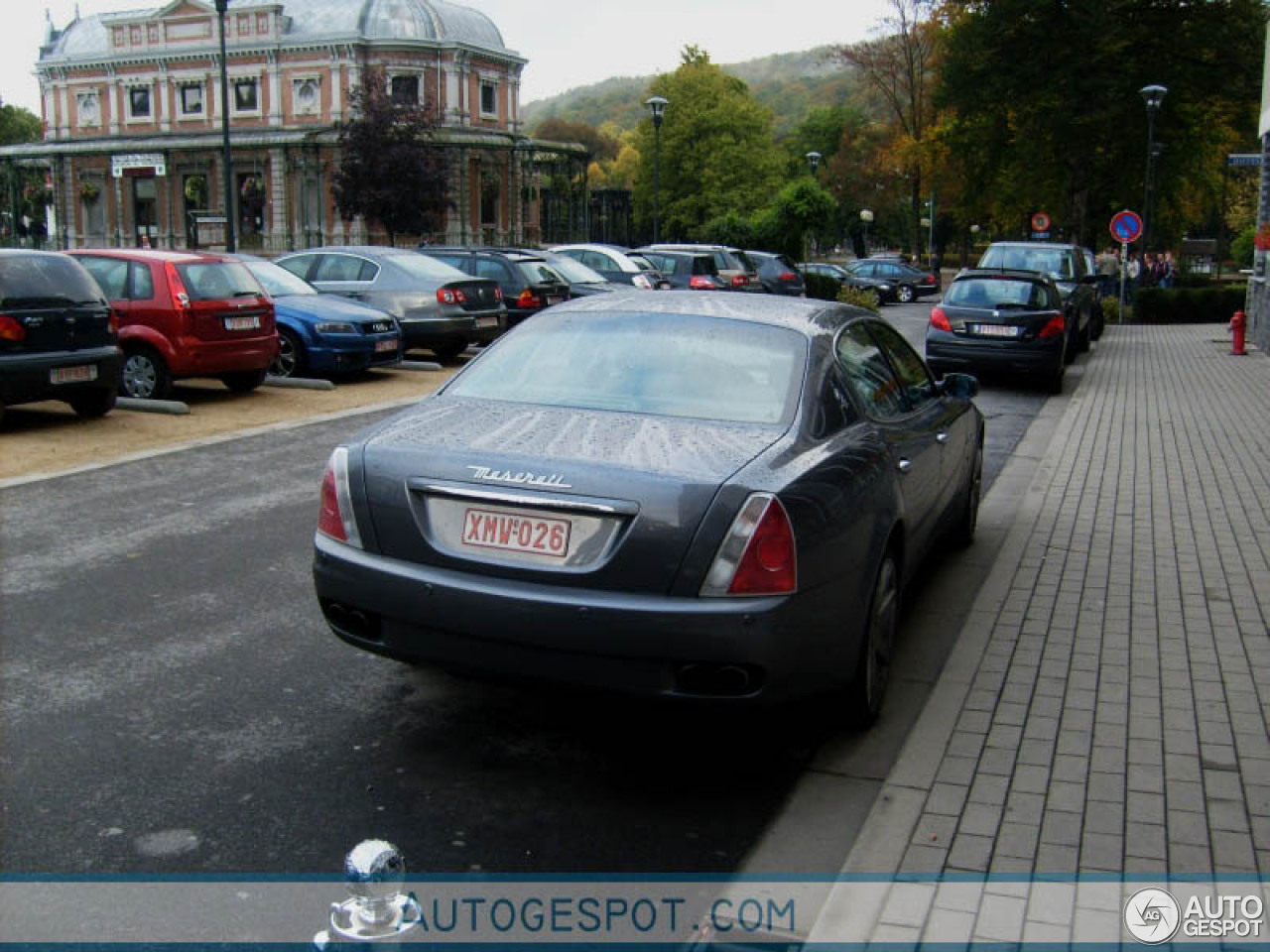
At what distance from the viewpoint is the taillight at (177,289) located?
13.0m

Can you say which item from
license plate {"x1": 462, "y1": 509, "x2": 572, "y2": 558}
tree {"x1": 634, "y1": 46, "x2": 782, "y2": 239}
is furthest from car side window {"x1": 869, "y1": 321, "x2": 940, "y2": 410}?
A: tree {"x1": 634, "y1": 46, "x2": 782, "y2": 239}

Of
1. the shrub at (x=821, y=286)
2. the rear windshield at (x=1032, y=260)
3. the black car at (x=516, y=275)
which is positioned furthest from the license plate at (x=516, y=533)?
the shrub at (x=821, y=286)

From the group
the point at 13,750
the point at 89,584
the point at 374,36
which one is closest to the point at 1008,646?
the point at 13,750

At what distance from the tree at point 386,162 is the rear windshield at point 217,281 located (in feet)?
139

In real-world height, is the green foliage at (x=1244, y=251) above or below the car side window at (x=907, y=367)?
above

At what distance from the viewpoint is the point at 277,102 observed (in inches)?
2721

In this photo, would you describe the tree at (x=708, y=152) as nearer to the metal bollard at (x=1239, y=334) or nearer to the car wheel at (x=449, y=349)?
the metal bollard at (x=1239, y=334)

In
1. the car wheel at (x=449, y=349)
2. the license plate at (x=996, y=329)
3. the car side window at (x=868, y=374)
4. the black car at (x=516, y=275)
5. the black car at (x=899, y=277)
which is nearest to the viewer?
the car side window at (x=868, y=374)

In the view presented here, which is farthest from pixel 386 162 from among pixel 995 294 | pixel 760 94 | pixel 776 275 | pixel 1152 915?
pixel 760 94

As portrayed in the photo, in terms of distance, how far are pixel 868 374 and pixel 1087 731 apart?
182 cm

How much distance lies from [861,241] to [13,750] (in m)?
89.2

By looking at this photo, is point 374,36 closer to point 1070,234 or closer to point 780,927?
point 1070,234

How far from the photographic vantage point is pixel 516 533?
4082 mm

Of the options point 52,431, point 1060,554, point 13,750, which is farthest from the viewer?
point 52,431
